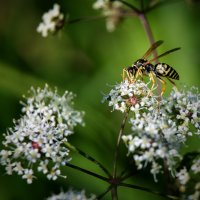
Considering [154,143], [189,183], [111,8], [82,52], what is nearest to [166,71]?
[154,143]

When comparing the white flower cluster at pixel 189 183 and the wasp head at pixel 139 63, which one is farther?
the wasp head at pixel 139 63

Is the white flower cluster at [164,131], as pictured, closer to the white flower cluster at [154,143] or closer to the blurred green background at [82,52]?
the white flower cluster at [154,143]

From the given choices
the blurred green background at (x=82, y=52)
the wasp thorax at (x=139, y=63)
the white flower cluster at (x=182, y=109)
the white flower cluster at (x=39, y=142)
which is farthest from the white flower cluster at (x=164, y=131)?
the blurred green background at (x=82, y=52)

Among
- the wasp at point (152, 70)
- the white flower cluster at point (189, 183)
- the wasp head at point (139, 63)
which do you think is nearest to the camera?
the white flower cluster at point (189, 183)

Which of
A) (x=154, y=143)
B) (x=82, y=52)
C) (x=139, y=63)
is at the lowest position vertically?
(x=154, y=143)

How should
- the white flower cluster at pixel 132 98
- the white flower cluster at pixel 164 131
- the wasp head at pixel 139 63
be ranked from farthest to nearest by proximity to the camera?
the wasp head at pixel 139 63, the white flower cluster at pixel 132 98, the white flower cluster at pixel 164 131

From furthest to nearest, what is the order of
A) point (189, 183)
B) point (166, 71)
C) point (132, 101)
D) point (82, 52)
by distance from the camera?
point (82, 52)
point (166, 71)
point (132, 101)
point (189, 183)

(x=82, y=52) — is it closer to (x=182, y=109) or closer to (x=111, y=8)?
(x=111, y=8)

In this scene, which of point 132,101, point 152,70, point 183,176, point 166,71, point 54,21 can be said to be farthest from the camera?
point 54,21
